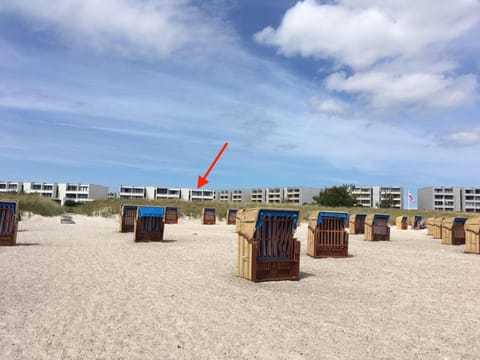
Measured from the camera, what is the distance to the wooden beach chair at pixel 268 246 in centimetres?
973

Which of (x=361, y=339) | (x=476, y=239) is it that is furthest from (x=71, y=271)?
(x=476, y=239)

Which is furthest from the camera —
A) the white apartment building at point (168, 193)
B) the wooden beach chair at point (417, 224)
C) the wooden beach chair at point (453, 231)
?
the white apartment building at point (168, 193)

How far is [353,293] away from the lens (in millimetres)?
8727

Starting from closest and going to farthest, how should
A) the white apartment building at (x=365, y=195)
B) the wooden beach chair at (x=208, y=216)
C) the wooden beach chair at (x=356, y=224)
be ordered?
the wooden beach chair at (x=356, y=224)
the wooden beach chair at (x=208, y=216)
the white apartment building at (x=365, y=195)

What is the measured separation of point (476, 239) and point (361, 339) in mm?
15516

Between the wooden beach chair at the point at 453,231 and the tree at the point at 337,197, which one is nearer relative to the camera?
the wooden beach chair at the point at 453,231

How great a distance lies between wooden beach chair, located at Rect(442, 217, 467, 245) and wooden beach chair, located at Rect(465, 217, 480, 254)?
481cm

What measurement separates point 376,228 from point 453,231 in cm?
425

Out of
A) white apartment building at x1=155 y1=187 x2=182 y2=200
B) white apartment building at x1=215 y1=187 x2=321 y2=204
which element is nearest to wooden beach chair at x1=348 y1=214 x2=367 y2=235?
white apartment building at x1=215 y1=187 x2=321 y2=204

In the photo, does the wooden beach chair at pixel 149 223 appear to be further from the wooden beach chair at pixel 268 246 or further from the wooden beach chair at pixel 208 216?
the wooden beach chair at pixel 208 216

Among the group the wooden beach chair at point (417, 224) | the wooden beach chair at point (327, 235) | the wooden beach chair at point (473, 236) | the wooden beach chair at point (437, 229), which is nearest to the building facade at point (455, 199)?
the wooden beach chair at point (417, 224)

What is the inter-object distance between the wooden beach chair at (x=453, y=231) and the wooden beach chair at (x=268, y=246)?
16718mm

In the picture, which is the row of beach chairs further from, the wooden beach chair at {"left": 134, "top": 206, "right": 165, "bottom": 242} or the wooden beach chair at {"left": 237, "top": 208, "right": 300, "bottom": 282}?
the wooden beach chair at {"left": 134, "top": 206, "right": 165, "bottom": 242}

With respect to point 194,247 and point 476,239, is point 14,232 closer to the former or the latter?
point 194,247
